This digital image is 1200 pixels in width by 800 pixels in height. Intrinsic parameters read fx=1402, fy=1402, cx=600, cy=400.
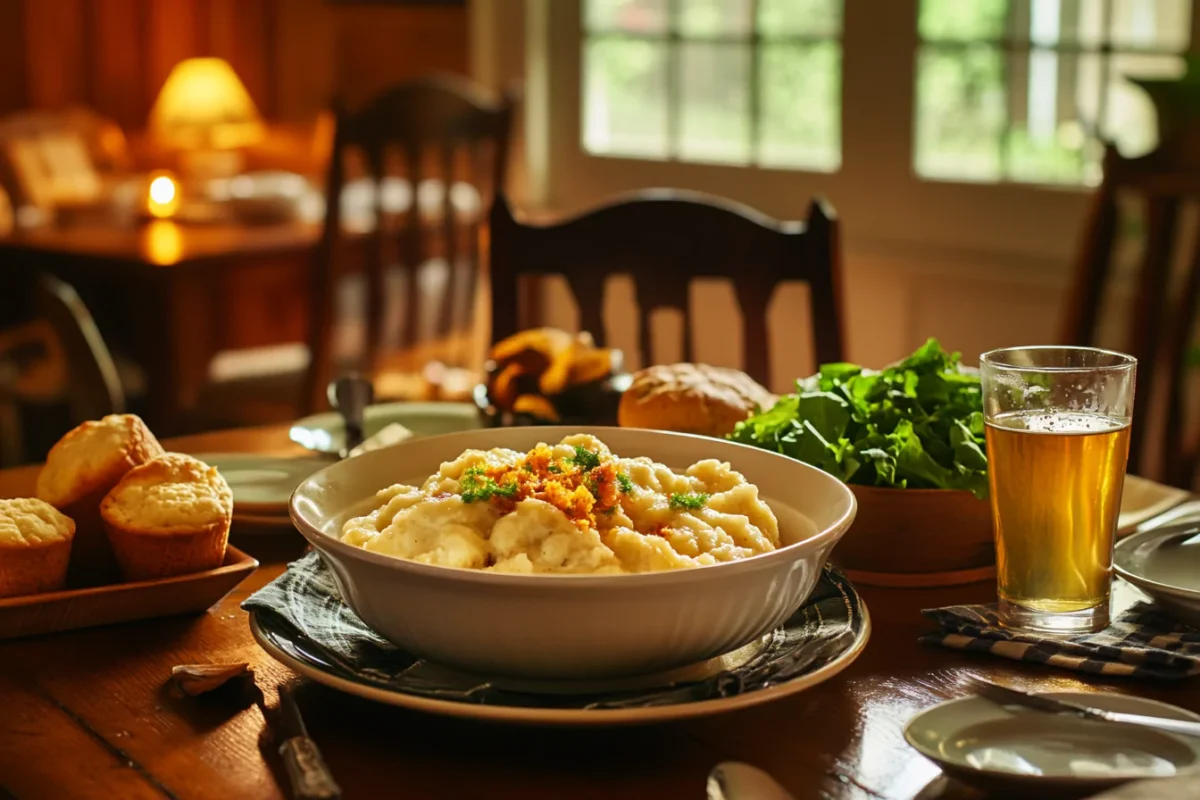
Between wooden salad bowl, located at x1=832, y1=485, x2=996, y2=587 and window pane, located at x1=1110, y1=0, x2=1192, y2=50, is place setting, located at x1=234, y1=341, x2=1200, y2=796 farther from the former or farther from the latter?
window pane, located at x1=1110, y1=0, x2=1192, y2=50

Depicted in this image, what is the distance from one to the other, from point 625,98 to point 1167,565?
265 centimetres

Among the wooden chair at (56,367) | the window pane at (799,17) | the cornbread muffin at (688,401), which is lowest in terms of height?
the wooden chair at (56,367)

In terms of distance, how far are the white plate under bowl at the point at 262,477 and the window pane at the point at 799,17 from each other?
2060 millimetres

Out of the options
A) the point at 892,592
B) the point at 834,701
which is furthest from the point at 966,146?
the point at 834,701

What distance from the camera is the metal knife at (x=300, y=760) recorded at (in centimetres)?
66

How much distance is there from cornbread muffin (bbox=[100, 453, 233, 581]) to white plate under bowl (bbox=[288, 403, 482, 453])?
0.34 m

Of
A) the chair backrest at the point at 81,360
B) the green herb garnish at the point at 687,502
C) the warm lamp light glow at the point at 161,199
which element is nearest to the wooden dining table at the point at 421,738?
the green herb garnish at the point at 687,502

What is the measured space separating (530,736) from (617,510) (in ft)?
0.45

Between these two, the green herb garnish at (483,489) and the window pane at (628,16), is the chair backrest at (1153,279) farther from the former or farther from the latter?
the window pane at (628,16)

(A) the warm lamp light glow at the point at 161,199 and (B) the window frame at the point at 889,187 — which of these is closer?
(B) the window frame at the point at 889,187

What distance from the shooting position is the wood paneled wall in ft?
20.2

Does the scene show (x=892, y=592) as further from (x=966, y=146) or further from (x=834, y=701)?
(x=966, y=146)

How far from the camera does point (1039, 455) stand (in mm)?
867

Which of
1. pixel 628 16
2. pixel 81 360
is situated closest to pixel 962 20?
pixel 628 16
